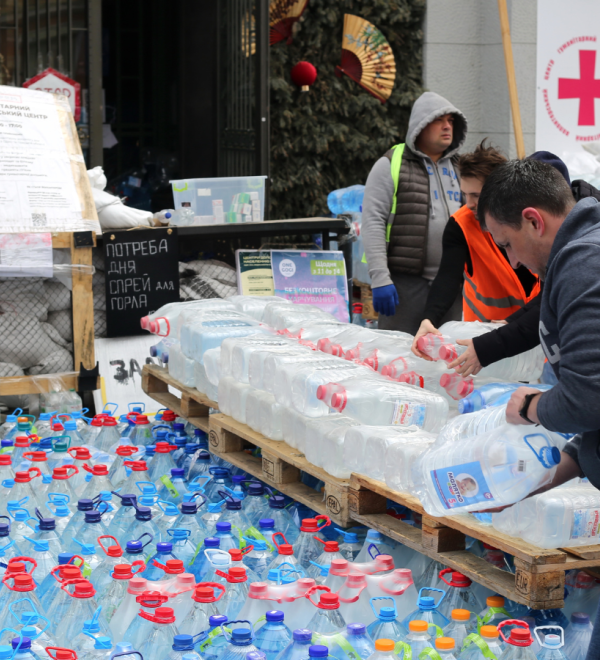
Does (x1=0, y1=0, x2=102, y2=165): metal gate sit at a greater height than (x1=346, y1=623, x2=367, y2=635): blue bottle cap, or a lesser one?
greater

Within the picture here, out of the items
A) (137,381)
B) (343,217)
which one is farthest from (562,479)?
(343,217)

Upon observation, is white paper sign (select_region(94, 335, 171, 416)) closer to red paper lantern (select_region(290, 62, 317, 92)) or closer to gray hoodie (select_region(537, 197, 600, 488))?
gray hoodie (select_region(537, 197, 600, 488))

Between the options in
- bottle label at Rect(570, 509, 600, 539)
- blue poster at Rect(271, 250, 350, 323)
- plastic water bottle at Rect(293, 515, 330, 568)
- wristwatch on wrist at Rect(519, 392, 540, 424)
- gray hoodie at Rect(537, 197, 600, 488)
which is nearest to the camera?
gray hoodie at Rect(537, 197, 600, 488)

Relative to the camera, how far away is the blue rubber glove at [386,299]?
5406 mm

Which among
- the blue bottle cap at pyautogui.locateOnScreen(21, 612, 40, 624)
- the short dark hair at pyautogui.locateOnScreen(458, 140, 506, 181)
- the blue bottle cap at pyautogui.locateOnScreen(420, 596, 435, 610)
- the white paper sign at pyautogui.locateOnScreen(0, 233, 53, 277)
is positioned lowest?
the blue bottle cap at pyautogui.locateOnScreen(420, 596, 435, 610)

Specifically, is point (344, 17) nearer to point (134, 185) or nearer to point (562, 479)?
point (134, 185)

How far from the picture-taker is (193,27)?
10742 millimetres

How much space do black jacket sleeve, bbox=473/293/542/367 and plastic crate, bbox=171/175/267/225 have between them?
415 centimetres

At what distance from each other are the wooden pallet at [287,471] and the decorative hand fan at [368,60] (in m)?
8.07

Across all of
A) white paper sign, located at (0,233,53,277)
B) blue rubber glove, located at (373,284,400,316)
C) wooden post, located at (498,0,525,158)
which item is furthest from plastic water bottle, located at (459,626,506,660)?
wooden post, located at (498,0,525,158)

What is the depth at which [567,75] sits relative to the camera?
1077cm

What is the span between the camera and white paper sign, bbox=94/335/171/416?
643cm

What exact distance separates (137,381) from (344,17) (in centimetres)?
643

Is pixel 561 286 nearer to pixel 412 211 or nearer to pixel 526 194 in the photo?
pixel 526 194
